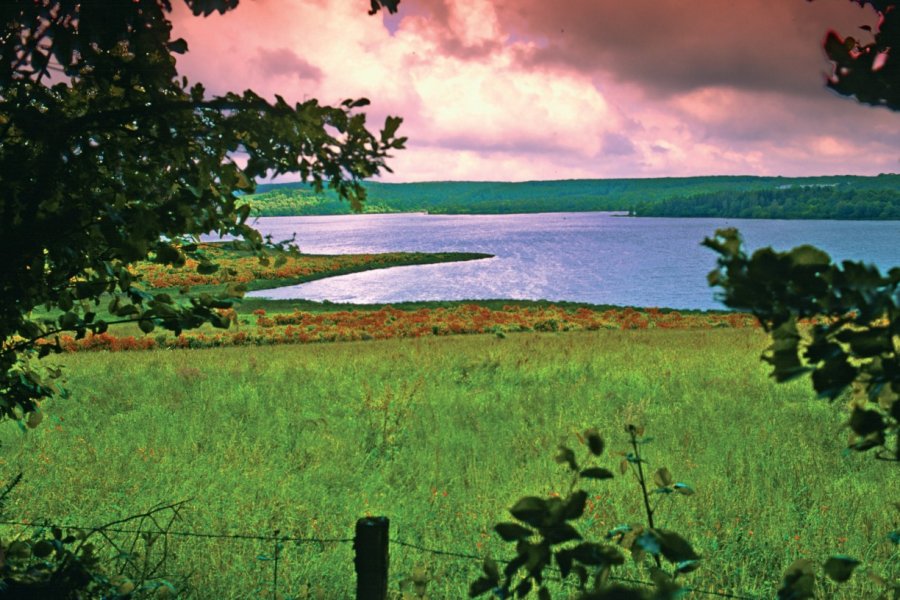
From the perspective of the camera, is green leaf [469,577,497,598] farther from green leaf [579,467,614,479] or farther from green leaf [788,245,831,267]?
green leaf [788,245,831,267]

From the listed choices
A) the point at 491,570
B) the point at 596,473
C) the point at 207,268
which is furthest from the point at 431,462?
the point at 596,473

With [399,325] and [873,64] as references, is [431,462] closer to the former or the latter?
[873,64]

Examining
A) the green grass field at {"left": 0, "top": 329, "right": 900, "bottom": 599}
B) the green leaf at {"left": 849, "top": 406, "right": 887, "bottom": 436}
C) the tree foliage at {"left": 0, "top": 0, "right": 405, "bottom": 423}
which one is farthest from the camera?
the green grass field at {"left": 0, "top": 329, "right": 900, "bottom": 599}

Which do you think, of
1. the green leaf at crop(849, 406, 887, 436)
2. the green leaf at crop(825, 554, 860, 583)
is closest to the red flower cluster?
the green leaf at crop(825, 554, 860, 583)

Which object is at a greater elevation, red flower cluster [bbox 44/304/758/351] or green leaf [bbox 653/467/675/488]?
green leaf [bbox 653/467/675/488]

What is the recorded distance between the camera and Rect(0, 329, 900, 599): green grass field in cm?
521

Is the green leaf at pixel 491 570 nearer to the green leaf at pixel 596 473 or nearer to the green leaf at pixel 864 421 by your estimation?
the green leaf at pixel 596 473

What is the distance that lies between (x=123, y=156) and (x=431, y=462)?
4991 millimetres

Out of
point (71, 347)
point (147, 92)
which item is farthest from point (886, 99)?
point (71, 347)

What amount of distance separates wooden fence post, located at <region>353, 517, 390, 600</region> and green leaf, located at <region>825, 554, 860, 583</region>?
1950mm

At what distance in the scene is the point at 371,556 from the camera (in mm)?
3256

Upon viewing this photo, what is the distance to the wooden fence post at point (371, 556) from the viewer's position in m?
3.23

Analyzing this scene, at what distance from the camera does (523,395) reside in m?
10.8

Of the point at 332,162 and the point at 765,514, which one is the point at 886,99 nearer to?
the point at 332,162
